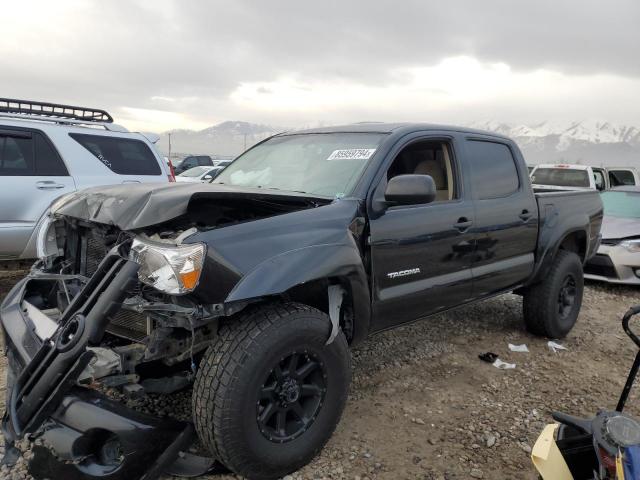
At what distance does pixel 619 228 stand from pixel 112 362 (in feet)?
24.2

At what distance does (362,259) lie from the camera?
9.42 ft

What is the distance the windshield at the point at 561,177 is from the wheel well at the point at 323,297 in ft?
33.3

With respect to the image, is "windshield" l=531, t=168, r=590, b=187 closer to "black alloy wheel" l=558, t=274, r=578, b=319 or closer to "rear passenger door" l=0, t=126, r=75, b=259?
"black alloy wheel" l=558, t=274, r=578, b=319

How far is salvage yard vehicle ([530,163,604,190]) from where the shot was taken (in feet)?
37.0

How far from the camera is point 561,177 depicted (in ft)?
38.5

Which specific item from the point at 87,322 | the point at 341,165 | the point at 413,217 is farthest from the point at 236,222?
the point at 413,217

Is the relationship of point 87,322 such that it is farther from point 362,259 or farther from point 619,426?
point 619,426

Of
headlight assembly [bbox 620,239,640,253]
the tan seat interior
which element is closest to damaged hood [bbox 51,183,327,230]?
the tan seat interior

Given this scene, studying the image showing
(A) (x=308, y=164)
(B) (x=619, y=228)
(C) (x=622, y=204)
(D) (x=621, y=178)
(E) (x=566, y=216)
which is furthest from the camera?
(D) (x=621, y=178)

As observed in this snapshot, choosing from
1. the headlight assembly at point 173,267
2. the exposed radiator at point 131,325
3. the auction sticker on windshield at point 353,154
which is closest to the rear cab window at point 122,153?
the auction sticker on windshield at point 353,154

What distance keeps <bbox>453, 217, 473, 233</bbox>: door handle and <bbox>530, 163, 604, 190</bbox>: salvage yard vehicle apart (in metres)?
8.62

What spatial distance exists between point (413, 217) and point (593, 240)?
2.97 meters

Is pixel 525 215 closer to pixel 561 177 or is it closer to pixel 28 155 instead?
pixel 28 155

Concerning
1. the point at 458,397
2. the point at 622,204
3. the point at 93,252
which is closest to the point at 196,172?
the point at 622,204
